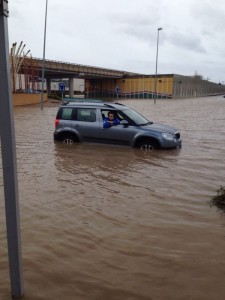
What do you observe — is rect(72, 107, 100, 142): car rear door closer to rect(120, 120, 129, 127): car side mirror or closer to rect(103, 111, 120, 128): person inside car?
rect(103, 111, 120, 128): person inside car

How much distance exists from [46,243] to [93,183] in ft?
9.62

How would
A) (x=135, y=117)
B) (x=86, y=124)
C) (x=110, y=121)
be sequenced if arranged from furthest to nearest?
(x=86, y=124)
(x=135, y=117)
(x=110, y=121)

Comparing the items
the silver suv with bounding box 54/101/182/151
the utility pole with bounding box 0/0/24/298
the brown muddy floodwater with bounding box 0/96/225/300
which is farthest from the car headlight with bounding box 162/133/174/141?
the utility pole with bounding box 0/0/24/298

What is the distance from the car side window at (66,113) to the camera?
37.7ft

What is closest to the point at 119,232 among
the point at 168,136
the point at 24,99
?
the point at 168,136

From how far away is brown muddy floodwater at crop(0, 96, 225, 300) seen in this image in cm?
345

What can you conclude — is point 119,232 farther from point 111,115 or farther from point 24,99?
point 24,99

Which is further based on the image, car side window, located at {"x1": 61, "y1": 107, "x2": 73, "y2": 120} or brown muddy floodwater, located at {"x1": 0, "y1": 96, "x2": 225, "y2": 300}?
car side window, located at {"x1": 61, "y1": 107, "x2": 73, "y2": 120}

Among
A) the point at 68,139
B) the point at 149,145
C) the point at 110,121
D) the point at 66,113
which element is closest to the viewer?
the point at 149,145

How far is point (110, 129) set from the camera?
10.9 m

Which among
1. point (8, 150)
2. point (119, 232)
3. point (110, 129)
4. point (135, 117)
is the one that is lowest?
point (119, 232)

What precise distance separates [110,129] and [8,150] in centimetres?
845

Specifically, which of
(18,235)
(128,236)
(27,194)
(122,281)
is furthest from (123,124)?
(18,235)

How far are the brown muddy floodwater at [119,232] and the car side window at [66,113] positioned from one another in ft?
8.96
